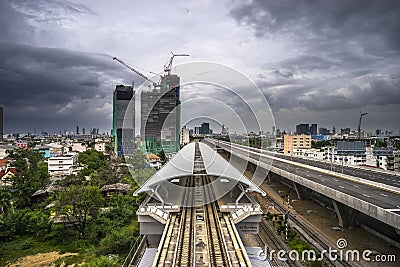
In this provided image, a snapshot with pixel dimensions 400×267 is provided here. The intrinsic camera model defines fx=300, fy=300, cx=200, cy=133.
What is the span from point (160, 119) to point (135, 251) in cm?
1691

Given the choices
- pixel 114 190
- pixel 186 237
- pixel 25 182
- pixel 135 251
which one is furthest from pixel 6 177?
pixel 186 237

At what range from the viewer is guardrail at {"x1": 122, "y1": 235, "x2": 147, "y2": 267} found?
967 cm

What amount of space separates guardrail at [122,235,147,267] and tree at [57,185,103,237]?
2.98 m

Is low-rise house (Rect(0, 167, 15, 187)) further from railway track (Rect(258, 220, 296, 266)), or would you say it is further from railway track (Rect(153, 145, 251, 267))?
railway track (Rect(258, 220, 296, 266))

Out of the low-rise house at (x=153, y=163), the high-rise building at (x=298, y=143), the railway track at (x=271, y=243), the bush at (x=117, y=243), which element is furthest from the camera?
the high-rise building at (x=298, y=143)

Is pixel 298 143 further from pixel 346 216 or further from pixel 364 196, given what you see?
pixel 364 196

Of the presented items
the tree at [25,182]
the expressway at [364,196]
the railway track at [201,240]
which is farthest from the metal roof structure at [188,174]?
the tree at [25,182]

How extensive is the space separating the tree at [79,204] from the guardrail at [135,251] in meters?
2.98

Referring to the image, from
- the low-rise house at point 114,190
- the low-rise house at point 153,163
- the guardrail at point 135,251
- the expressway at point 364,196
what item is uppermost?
the expressway at point 364,196

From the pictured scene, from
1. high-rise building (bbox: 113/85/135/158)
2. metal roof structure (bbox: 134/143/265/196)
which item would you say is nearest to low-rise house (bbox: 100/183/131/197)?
metal roof structure (bbox: 134/143/265/196)

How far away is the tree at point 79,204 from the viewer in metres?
13.1

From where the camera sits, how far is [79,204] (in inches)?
521

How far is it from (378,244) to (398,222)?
340 cm

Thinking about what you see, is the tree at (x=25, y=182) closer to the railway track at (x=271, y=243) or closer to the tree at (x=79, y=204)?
the tree at (x=79, y=204)
